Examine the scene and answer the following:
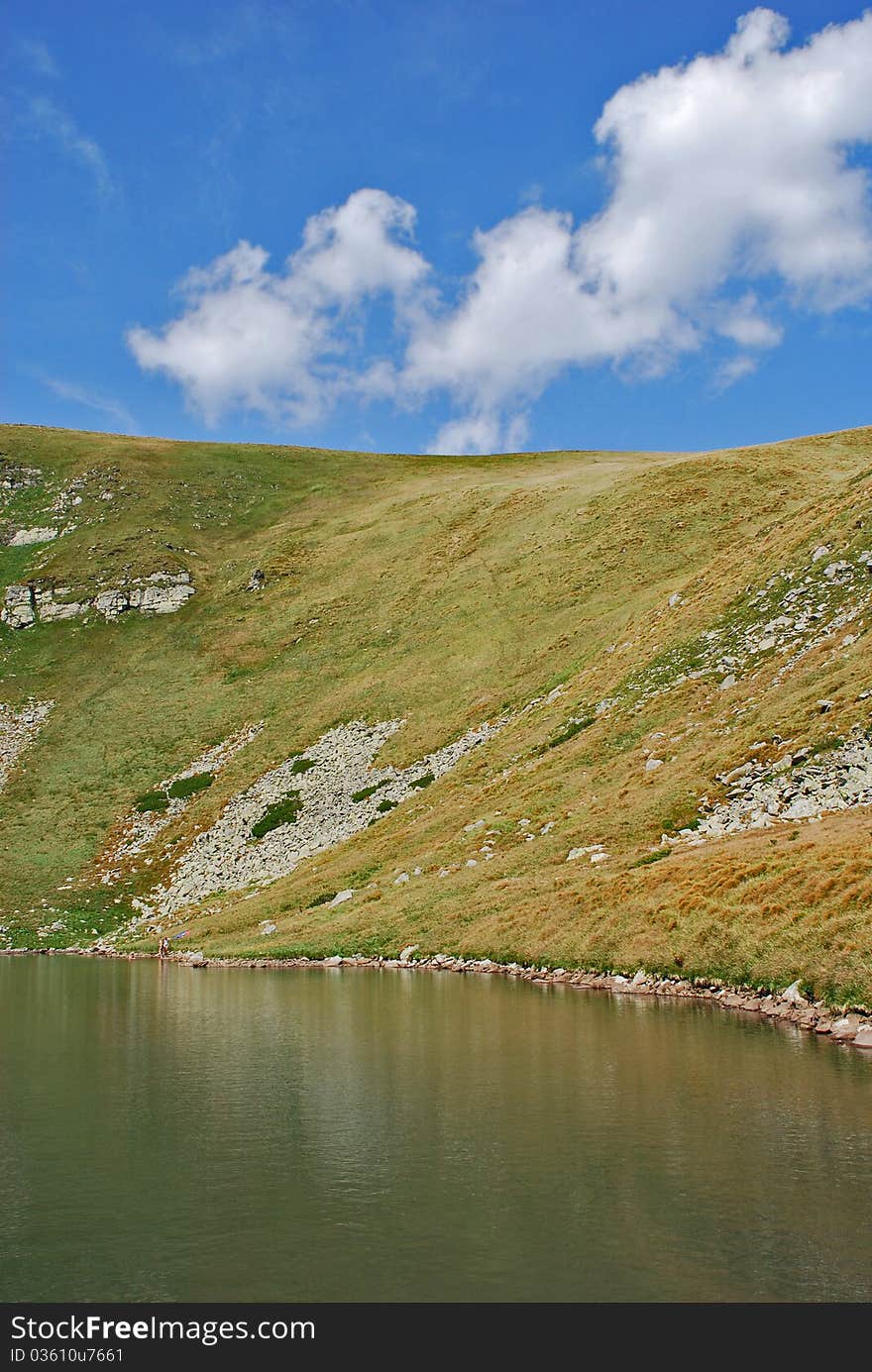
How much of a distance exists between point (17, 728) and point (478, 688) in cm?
5061

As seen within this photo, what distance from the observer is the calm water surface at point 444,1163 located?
11586 mm

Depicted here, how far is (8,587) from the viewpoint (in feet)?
398

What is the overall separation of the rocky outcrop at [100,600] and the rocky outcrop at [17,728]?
826 inches

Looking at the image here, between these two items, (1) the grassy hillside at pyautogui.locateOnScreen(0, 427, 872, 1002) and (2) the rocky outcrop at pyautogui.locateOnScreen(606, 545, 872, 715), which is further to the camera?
(2) the rocky outcrop at pyautogui.locateOnScreen(606, 545, 872, 715)

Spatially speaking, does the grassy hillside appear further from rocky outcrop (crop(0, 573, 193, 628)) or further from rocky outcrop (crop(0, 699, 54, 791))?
rocky outcrop (crop(0, 573, 193, 628))

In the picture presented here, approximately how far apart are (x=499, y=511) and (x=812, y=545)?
60.1 meters

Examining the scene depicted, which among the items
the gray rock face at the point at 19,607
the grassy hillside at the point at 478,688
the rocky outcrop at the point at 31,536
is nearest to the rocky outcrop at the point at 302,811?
the grassy hillside at the point at 478,688

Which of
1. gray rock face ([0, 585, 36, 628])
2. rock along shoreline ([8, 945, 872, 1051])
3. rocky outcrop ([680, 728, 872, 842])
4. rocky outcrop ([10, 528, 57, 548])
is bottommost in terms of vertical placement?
rock along shoreline ([8, 945, 872, 1051])

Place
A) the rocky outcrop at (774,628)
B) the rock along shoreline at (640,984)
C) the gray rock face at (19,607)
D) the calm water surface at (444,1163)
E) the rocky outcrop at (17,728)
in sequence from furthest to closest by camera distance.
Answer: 1. the gray rock face at (19,607)
2. the rocky outcrop at (17,728)
3. the rocky outcrop at (774,628)
4. the rock along shoreline at (640,984)
5. the calm water surface at (444,1163)

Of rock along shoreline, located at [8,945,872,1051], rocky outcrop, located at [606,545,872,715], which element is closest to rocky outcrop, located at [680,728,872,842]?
rock along shoreline, located at [8,945,872,1051]

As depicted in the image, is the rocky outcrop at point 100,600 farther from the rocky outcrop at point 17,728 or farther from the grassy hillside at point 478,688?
the rocky outcrop at point 17,728

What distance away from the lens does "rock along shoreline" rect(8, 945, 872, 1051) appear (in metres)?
24.9

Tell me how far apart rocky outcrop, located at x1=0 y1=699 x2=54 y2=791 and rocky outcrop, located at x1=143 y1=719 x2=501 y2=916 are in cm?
2829

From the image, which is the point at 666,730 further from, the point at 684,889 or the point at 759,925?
the point at 759,925
